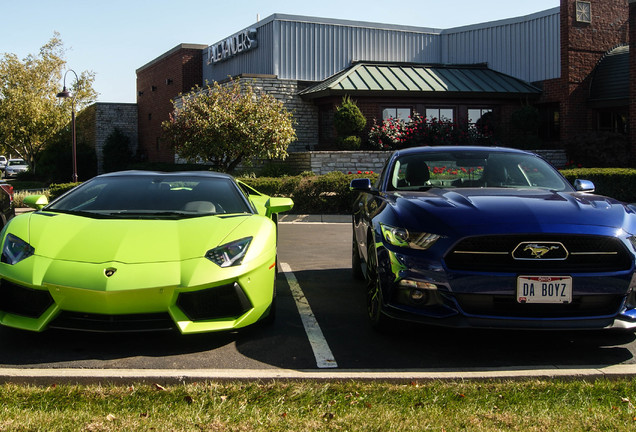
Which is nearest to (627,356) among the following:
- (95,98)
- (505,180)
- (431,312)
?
(431,312)

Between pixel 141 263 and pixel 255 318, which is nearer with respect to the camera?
pixel 141 263

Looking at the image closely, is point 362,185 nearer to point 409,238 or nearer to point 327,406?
point 409,238

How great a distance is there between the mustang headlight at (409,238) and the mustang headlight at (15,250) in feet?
8.48

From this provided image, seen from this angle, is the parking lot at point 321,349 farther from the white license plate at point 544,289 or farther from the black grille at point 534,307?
the white license plate at point 544,289

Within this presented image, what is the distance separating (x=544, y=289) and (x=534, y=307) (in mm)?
143

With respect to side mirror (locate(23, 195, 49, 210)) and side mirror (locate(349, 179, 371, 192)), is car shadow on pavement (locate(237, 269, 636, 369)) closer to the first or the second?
side mirror (locate(349, 179, 371, 192))

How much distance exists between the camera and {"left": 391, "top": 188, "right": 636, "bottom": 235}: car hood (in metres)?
4.58

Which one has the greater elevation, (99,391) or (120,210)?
(120,210)

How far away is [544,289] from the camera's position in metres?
4.44

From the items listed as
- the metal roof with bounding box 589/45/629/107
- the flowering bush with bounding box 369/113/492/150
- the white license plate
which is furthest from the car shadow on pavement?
the metal roof with bounding box 589/45/629/107

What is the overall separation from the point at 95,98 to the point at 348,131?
1074 inches

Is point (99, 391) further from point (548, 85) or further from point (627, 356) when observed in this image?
point (548, 85)

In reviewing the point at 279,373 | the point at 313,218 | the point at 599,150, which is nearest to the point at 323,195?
the point at 313,218

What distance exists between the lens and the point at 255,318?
4.95 meters
